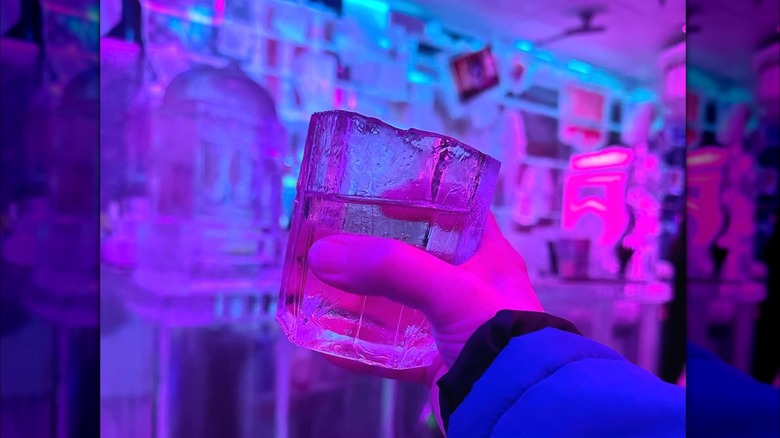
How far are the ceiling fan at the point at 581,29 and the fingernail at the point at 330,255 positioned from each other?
0.86 m

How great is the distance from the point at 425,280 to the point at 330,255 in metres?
0.12

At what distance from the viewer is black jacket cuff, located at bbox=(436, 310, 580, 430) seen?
2.35 feet

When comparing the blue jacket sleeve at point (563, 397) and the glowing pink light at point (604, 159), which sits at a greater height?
the glowing pink light at point (604, 159)

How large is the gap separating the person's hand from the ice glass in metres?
0.02

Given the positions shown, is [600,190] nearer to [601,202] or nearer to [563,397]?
[601,202]

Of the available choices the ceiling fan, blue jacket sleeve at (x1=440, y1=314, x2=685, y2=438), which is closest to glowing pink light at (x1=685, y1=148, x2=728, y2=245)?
blue jacket sleeve at (x1=440, y1=314, x2=685, y2=438)

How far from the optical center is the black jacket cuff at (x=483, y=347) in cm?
72

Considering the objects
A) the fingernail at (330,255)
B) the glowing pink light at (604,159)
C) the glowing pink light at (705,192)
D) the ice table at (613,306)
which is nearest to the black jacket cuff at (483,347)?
the fingernail at (330,255)

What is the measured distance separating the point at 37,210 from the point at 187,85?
0.32m

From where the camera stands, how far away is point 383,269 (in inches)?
25.8

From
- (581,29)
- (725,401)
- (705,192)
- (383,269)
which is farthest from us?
(581,29)

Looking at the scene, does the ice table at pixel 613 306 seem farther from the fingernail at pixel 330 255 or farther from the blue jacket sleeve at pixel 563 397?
the fingernail at pixel 330 255

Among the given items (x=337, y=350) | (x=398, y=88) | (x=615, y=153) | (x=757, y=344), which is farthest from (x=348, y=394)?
(x=615, y=153)

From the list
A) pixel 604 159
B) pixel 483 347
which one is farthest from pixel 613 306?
pixel 483 347
